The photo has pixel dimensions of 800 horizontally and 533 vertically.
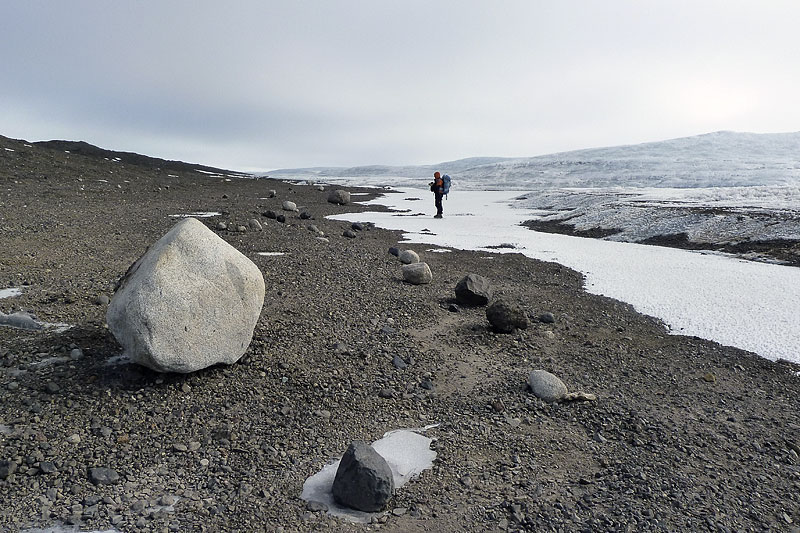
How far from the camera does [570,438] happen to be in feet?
14.7

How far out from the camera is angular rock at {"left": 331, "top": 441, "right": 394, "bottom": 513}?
3.40m

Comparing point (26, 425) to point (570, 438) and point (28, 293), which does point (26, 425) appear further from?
point (570, 438)

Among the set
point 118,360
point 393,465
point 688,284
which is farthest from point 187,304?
point 688,284

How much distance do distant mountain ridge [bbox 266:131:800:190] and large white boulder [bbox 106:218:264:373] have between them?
52230 mm

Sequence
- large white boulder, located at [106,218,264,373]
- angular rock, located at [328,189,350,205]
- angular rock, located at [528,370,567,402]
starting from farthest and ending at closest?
angular rock, located at [328,189,350,205], angular rock, located at [528,370,567,402], large white boulder, located at [106,218,264,373]

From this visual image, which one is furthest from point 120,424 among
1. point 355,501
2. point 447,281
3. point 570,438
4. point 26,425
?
point 447,281

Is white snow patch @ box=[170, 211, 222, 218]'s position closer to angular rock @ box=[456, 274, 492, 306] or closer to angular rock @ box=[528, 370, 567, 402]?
angular rock @ box=[456, 274, 492, 306]

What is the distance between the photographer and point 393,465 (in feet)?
12.8

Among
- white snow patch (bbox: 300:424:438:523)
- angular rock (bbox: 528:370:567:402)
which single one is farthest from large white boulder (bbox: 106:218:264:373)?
angular rock (bbox: 528:370:567:402)

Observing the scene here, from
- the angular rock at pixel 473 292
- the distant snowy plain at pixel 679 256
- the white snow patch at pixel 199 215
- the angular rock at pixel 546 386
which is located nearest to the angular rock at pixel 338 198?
the distant snowy plain at pixel 679 256

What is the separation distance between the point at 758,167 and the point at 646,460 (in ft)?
226

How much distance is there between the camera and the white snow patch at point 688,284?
720 centimetres

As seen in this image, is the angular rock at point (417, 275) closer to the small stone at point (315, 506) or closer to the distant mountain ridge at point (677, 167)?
the small stone at point (315, 506)

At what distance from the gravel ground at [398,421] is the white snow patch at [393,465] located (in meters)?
0.08
